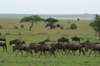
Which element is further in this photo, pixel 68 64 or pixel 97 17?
pixel 97 17

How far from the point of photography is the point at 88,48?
1848 centimetres

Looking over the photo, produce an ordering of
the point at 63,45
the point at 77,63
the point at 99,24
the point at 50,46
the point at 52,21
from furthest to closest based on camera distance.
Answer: the point at 52,21
the point at 99,24
the point at 63,45
the point at 50,46
the point at 77,63

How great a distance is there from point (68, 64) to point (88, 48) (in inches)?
231

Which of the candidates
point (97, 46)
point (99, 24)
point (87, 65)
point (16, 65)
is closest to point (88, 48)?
point (97, 46)

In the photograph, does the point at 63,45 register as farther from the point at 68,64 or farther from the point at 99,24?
the point at 99,24

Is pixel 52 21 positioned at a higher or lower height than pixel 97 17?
lower

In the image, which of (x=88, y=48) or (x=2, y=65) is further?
(x=88, y=48)

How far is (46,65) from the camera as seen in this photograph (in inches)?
506

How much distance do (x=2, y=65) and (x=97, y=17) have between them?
25.8 metres

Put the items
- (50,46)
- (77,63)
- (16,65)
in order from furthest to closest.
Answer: (50,46) → (77,63) → (16,65)

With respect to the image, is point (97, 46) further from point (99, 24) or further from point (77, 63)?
point (99, 24)

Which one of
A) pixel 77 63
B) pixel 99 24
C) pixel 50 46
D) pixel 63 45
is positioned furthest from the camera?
pixel 99 24

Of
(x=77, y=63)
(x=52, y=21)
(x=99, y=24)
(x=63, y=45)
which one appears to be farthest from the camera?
(x=52, y=21)

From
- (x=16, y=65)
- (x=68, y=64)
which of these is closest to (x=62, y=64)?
(x=68, y=64)
